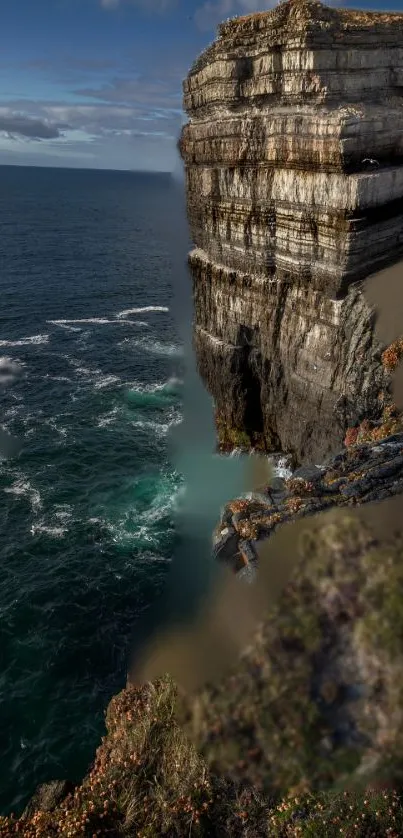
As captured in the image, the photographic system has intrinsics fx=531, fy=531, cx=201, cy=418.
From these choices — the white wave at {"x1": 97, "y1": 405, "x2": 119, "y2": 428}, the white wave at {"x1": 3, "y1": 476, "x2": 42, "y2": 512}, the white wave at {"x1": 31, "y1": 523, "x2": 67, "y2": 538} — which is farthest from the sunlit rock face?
the white wave at {"x1": 97, "y1": 405, "x2": 119, "y2": 428}

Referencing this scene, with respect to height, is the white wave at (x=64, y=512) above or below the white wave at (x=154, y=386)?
below

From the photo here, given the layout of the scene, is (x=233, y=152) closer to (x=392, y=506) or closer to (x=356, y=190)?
(x=356, y=190)

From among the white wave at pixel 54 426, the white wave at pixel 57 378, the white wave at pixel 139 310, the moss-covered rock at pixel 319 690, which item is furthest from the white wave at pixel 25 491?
the white wave at pixel 139 310

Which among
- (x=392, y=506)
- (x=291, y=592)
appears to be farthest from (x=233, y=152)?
(x=291, y=592)

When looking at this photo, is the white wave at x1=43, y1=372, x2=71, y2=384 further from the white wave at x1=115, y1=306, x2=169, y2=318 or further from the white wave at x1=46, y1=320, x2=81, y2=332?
the white wave at x1=115, y1=306, x2=169, y2=318

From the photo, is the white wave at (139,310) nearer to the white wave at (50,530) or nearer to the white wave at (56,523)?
the white wave at (56,523)

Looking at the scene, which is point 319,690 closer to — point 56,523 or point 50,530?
point 50,530
